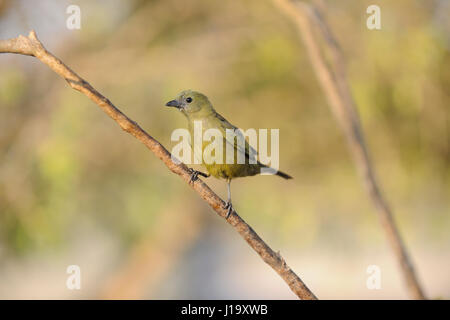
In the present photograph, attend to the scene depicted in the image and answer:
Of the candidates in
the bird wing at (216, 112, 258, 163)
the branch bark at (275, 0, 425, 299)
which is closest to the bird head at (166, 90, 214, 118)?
the bird wing at (216, 112, 258, 163)

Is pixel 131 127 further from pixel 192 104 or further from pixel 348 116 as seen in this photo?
pixel 348 116

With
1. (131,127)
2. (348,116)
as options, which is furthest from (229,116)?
(131,127)

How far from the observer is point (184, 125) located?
6926mm

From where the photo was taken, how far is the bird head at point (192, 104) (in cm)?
351

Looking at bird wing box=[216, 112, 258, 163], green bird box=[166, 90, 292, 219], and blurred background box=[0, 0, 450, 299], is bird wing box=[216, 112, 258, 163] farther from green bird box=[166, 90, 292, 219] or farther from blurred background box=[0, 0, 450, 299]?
blurred background box=[0, 0, 450, 299]

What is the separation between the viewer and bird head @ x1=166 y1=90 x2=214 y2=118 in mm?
3508

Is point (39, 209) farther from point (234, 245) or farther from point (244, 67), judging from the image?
point (234, 245)

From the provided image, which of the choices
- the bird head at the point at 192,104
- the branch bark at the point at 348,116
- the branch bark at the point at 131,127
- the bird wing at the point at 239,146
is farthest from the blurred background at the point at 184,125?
the branch bark at the point at 131,127

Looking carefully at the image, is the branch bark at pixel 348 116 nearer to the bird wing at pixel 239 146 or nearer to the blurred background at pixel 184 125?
the bird wing at pixel 239 146

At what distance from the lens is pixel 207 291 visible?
588 inches

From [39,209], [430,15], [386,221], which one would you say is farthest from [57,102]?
[386,221]

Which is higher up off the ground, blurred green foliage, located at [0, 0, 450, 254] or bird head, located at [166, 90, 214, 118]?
blurred green foliage, located at [0, 0, 450, 254]

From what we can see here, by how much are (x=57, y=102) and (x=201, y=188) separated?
5.52 m

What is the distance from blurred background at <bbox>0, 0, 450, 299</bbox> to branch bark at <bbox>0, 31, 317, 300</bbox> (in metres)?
4.39
